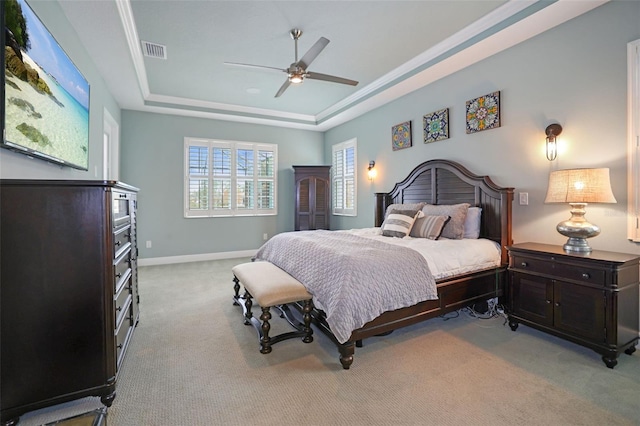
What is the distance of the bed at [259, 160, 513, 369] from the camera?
7.73 ft

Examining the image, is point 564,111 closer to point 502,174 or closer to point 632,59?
point 632,59

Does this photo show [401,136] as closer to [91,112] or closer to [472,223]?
[472,223]

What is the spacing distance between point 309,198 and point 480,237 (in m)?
3.47

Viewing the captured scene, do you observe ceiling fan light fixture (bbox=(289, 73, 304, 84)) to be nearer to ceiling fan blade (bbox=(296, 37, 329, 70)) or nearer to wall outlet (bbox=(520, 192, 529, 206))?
ceiling fan blade (bbox=(296, 37, 329, 70))

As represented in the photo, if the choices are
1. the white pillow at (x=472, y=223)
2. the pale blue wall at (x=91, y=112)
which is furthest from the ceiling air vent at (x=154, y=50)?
the white pillow at (x=472, y=223)

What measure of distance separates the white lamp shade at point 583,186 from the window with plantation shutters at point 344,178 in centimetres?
371

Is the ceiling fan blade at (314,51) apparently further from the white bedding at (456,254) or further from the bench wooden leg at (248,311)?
the bench wooden leg at (248,311)

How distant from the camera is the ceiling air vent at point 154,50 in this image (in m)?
3.49

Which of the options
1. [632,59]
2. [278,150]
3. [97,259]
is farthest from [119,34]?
[632,59]

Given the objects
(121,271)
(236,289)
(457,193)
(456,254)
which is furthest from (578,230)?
(121,271)

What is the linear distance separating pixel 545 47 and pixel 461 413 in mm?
3357

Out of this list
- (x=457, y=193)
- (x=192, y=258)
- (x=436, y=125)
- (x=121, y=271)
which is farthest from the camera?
(x=192, y=258)

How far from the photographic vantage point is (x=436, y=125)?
164 inches

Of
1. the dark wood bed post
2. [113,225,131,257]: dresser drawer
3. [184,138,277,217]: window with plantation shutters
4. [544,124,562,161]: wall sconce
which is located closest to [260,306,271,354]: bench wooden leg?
Answer: [113,225,131,257]: dresser drawer
